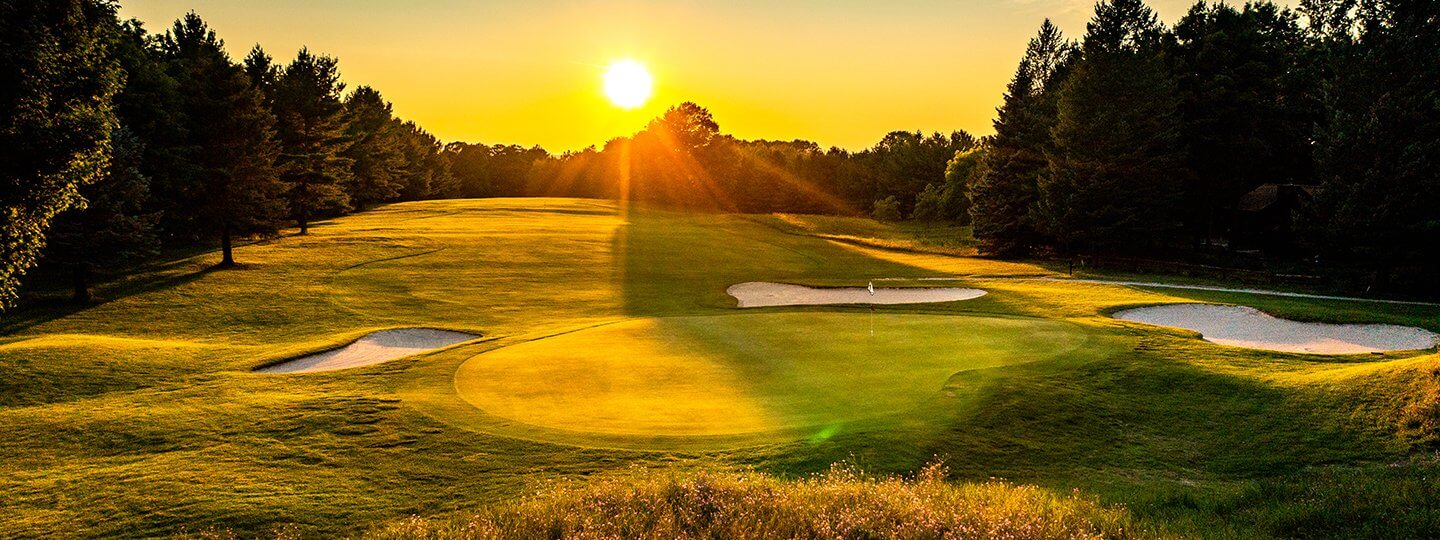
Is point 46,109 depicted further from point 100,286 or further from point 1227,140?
point 1227,140

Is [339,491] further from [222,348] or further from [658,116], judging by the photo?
[658,116]

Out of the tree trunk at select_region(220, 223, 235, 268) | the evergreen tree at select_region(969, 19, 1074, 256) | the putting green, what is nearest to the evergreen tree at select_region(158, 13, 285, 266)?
the tree trunk at select_region(220, 223, 235, 268)

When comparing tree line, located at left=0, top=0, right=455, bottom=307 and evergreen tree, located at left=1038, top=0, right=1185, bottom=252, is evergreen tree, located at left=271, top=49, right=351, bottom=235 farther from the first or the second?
evergreen tree, located at left=1038, top=0, right=1185, bottom=252

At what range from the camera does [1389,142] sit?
30.7m

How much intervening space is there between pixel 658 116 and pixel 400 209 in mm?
44355

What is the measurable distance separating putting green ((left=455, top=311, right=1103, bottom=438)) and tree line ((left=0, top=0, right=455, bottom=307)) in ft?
28.6

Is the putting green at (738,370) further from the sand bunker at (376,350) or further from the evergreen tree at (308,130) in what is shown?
the evergreen tree at (308,130)

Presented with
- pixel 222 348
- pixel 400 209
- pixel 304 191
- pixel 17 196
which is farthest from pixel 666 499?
pixel 400 209

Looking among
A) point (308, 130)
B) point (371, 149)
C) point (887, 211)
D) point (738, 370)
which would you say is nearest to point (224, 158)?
point (308, 130)

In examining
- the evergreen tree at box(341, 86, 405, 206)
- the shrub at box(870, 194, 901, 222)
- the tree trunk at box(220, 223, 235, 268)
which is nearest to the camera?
the tree trunk at box(220, 223, 235, 268)

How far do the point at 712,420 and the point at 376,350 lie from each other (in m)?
12.7

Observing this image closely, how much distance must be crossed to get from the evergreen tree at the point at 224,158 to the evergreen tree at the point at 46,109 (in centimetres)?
2183

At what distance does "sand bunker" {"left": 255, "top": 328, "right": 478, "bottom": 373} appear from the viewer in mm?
17234

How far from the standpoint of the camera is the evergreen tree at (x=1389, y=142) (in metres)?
30.0
